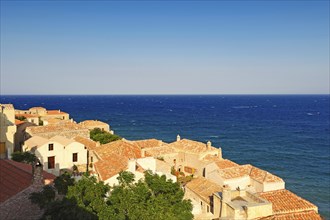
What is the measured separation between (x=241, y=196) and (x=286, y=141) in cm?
6198

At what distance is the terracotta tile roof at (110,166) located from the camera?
92.9 feet

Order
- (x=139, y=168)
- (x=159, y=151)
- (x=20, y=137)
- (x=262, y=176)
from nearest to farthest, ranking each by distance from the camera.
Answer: (x=139, y=168) < (x=262, y=176) < (x=159, y=151) < (x=20, y=137)

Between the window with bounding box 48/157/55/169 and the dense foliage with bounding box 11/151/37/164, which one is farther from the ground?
the dense foliage with bounding box 11/151/37/164

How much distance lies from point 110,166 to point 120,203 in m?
12.9

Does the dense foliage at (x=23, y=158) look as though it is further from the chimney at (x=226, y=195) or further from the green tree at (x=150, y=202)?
the chimney at (x=226, y=195)

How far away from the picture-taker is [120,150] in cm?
3812

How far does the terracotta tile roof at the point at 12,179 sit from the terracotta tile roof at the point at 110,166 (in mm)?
8355

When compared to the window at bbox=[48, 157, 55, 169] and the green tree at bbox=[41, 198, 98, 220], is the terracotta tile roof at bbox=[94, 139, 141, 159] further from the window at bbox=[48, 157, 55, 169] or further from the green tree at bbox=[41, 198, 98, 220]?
the green tree at bbox=[41, 198, 98, 220]

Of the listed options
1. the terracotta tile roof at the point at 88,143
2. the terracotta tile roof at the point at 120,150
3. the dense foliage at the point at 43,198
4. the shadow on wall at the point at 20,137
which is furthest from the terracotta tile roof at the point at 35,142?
the dense foliage at the point at 43,198

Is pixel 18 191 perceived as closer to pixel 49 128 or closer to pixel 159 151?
pixel 159 151

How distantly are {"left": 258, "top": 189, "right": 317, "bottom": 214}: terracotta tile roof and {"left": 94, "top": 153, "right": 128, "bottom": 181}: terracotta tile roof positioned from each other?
1359 centimetres

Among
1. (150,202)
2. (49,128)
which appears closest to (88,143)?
(49,128)

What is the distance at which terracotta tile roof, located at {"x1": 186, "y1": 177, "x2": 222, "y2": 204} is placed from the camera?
28331 mm

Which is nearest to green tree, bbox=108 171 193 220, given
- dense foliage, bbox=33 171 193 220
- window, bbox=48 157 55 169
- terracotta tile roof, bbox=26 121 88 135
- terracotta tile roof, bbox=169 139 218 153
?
dense foliage, bbox=33 171 193 220
